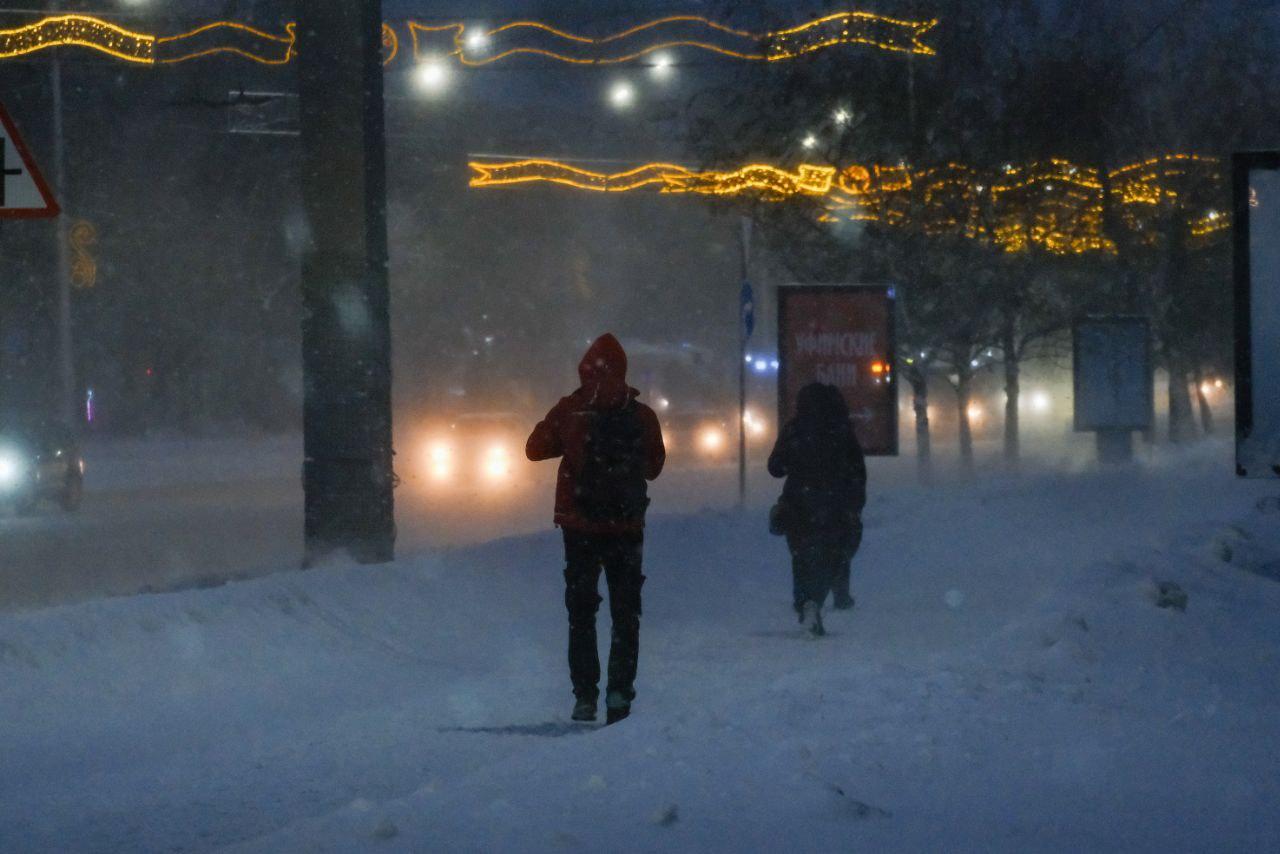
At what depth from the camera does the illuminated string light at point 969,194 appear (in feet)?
84.3

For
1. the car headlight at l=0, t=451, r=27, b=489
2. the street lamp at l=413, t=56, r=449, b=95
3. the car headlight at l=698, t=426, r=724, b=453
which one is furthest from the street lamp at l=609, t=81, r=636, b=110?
the car headlight at l=698, t=426, r=724, b=453

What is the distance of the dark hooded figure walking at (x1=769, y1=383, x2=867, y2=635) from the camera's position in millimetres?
11758

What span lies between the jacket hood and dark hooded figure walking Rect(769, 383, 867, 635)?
409 centimetres

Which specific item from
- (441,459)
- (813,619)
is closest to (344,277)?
(813,619)

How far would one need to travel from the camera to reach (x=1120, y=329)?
2456cm

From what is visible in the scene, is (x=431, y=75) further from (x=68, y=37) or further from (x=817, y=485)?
(x=817, y=485)

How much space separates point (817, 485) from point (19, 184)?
6.76m

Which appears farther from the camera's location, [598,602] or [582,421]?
[598,602]

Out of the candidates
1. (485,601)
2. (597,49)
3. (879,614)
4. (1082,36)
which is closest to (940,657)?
(879,614)

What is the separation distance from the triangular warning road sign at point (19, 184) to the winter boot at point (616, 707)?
3375mm

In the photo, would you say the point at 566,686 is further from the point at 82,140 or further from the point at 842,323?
the point at 82,140

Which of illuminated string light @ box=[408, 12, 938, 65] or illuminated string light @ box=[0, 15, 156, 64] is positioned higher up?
illuminated string light @ box=[0, 15, 156, 64]

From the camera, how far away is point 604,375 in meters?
7.78

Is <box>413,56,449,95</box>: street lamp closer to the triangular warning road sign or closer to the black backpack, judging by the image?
the black backpack
